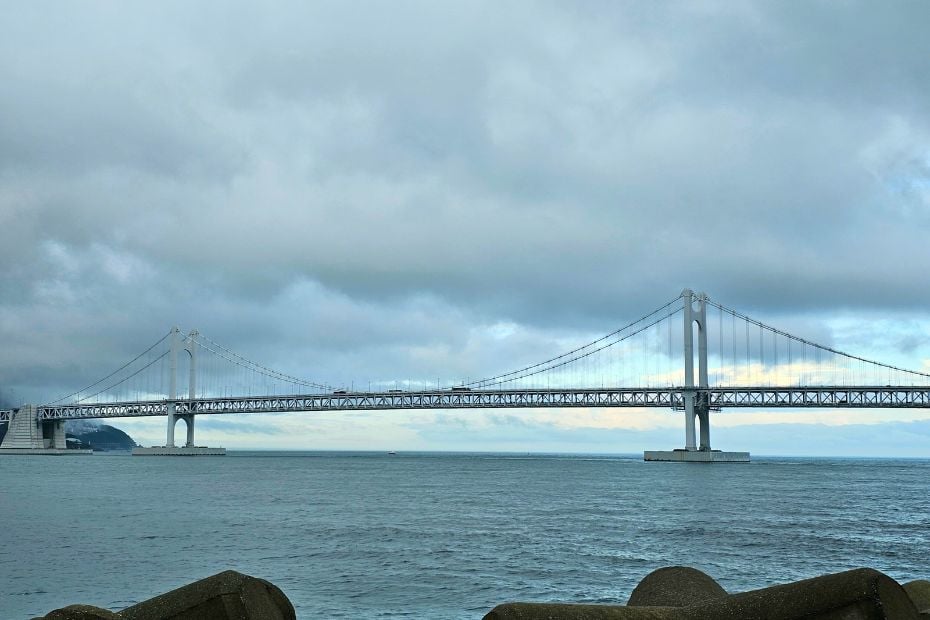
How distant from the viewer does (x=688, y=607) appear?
6.64 m

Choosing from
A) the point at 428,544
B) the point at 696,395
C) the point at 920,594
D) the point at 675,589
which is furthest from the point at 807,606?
the point at 696,395

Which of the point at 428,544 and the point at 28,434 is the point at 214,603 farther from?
the point at 28,434

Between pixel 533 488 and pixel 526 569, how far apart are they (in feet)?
133

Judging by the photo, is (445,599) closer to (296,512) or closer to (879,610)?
(879,610)

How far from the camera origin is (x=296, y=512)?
40344 mm

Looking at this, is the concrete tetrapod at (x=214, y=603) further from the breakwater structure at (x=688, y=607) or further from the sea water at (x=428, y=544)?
the sea water at (x=428, y=544)

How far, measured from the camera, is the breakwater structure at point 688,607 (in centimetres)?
605

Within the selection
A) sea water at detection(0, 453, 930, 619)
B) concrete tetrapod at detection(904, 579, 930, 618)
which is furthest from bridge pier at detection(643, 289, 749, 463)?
concrete tetrapod at detection(904, 579, 930, 618)

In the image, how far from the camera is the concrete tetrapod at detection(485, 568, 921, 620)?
6039 mm

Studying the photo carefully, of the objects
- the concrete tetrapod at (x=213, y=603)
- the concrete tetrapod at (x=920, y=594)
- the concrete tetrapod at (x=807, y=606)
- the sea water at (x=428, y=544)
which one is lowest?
the sea water at (x=428, y=544)

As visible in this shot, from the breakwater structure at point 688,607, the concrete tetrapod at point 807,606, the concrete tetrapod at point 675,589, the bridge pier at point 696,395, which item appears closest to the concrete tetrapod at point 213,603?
the breakwater structure at point 688,607

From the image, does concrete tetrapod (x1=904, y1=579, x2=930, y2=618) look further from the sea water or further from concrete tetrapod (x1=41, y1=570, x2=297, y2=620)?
the sea water

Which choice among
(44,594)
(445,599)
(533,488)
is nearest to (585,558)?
(445,599)

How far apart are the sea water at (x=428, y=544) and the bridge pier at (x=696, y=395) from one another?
2063 inches
